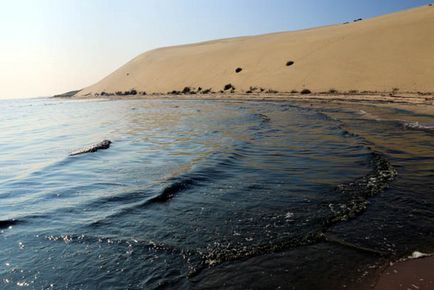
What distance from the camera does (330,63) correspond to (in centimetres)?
3872

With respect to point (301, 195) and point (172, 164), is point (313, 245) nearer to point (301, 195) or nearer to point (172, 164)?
point (301, 195)

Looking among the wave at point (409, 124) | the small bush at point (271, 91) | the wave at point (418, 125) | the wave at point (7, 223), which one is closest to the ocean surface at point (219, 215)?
the wave at point (7, 223)

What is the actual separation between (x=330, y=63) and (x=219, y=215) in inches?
1437

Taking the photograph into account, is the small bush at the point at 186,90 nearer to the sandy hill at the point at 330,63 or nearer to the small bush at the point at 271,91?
the sandy hill at the point at 330,63

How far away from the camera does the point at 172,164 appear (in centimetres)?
971

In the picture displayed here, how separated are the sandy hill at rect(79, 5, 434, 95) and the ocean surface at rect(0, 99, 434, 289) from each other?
21.4 metres

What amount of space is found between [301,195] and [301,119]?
12.2m

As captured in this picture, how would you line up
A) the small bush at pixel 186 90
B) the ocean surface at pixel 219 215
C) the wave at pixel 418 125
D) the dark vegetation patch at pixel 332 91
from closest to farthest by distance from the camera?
the ocean surface at pixel 219 215, the wave at pixel 418 125, the dark vegetation patch at pixel 332 91, the small bush at pixel 186 90

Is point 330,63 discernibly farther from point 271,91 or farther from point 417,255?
point 417,255

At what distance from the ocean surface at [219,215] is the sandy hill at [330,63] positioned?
21.4 m

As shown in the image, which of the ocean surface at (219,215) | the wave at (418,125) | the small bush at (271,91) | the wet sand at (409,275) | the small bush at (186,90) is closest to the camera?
the wet sand at (409,275)

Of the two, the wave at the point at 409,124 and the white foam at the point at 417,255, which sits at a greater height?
the wave at the point at 409,124

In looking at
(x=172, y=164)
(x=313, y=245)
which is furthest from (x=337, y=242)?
(x=172, y=164)

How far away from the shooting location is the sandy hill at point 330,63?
30797 mm
